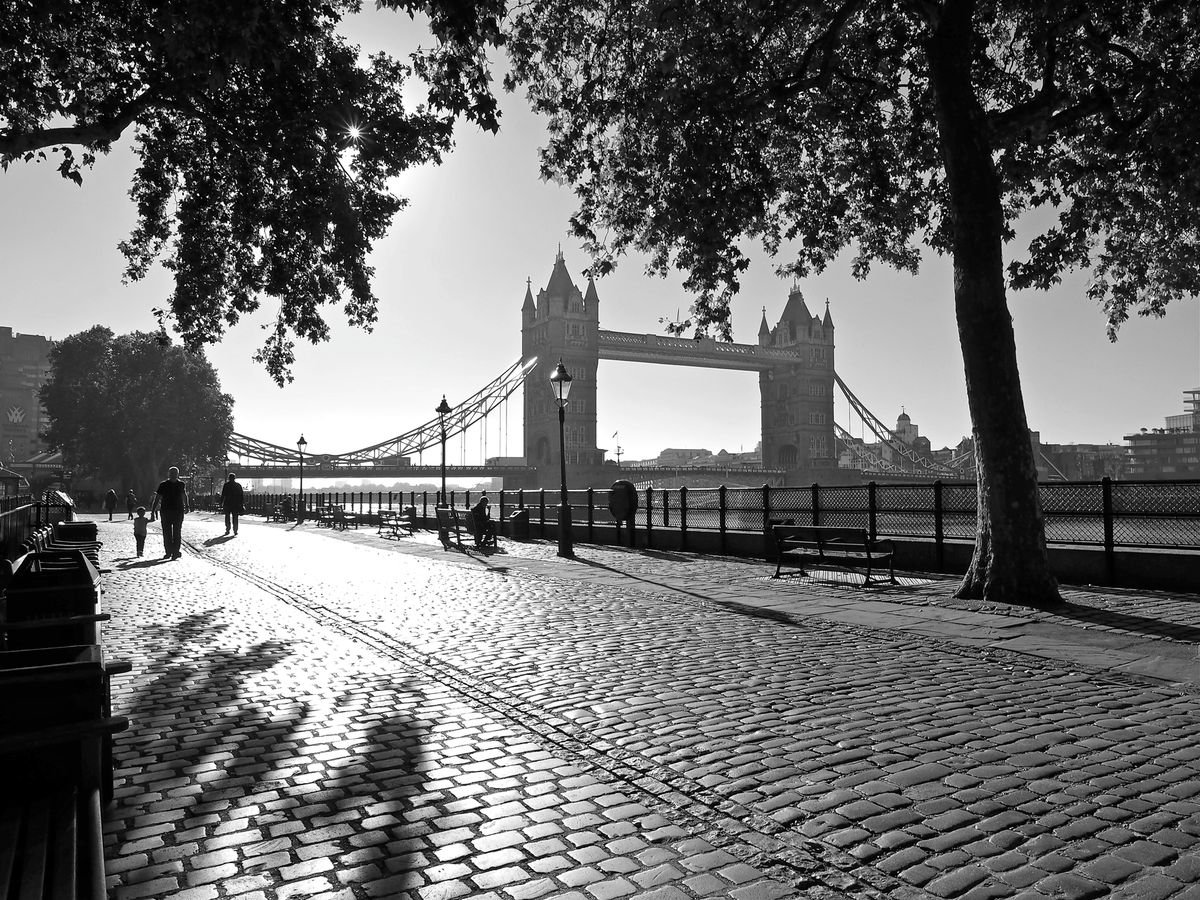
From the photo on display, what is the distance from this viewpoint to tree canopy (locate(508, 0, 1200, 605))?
9375 mm

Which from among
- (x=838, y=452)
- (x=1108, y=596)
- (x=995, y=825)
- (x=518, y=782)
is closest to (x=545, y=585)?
(x=1108, y=596)

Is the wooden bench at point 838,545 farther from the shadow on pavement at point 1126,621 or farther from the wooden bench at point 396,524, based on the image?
the wooden bench at point 396,524

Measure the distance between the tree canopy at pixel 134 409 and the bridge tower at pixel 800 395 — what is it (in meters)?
59.4

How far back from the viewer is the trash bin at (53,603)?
13.1 feet

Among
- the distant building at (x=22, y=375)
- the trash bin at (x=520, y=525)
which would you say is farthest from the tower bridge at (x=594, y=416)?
the distant building at (x=22, y=375)

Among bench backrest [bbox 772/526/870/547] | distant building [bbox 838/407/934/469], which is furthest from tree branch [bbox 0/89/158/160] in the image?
distant building [bbox 838/407/934/469]

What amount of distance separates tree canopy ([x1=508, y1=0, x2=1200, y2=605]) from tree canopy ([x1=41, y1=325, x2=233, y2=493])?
52053mm

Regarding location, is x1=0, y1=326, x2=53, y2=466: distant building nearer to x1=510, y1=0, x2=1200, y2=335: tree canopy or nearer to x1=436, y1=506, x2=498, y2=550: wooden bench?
x1=436, y1=506, x2=498, y2=550: wooden bench

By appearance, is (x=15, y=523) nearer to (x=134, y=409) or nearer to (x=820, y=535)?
(x=820, y=535)

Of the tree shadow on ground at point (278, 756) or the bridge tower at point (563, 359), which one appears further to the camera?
the bridge tower at point (563, 359)

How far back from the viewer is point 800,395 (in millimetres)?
99438

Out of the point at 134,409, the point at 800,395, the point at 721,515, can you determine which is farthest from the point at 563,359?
the point at 721,515

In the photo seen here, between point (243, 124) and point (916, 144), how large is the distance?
10.4 meters

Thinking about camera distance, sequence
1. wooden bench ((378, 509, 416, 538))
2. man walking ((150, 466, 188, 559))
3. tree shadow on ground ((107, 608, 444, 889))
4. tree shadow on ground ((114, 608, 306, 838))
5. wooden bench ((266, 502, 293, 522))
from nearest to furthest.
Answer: tree shadow on ground ((107, 608, 444, 889))
tree shadow on ground ((114, 608, 306, 838))
man walking ((150, 466, 188, 559))
wooden bench ((378, 509, 416, 538))
wooden bench ((266, 502, 293, 522))
